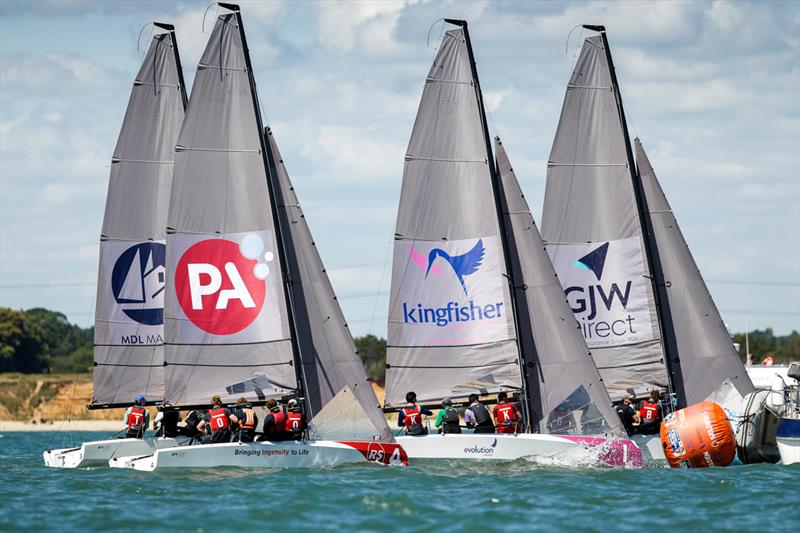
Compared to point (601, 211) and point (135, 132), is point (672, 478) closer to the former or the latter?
point (601, 211)

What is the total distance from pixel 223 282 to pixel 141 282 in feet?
25.9

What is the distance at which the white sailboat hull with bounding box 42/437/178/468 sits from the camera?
3503 centimetres

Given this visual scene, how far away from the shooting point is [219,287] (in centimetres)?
3359

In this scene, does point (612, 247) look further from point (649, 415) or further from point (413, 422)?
point (413, 422)

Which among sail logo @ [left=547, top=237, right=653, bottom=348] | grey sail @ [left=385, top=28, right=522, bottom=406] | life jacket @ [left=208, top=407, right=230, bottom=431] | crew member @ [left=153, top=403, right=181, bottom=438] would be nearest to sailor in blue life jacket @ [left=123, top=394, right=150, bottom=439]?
crew member @ [left=153, top=403, right=181, bottom=438]

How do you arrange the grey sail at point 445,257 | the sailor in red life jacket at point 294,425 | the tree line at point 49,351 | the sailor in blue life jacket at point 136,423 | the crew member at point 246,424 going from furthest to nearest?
the tree line at point 49,351 < the sailor in blue life jacket at point 136,423 < the grey sail at point 445,257 < the sailor in red life jacket at point 294,425 < the crew member at point 246,424

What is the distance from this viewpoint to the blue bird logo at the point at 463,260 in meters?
35.1

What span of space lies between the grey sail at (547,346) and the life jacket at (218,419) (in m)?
7.47

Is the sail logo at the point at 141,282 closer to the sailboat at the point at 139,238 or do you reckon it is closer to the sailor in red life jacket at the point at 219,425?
the sailboat at the point at 139,238

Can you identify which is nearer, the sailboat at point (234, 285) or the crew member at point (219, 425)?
the crew member at point (219, 425)

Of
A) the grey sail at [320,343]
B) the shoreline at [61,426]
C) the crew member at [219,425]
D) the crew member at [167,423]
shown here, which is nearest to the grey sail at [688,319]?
the grey sail at [320,343]

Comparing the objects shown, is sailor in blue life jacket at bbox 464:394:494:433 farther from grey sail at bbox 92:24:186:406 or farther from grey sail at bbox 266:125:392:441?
grey sail at bbox 92:24:186:406

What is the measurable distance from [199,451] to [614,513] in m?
10.2

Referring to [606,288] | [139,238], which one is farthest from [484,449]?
[139,238]
